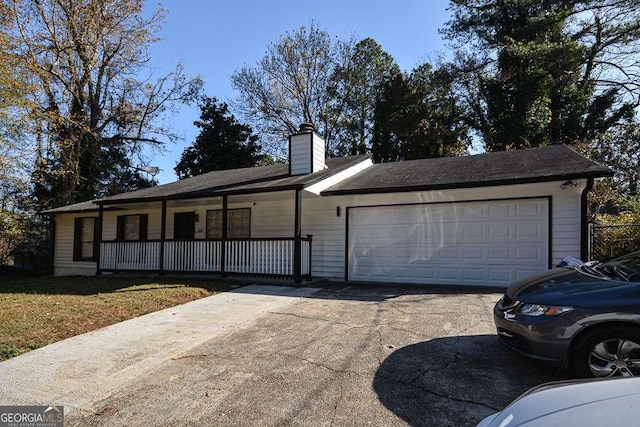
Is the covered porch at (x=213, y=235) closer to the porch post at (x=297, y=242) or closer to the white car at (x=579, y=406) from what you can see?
the porch post at (x=297, y=242)

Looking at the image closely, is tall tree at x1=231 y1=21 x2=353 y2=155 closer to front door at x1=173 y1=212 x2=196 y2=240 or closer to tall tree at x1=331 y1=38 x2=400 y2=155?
tall tree at x1=331 y1=38 x2=400 y2=155

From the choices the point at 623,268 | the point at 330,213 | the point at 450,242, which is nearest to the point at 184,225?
the point at 330,213

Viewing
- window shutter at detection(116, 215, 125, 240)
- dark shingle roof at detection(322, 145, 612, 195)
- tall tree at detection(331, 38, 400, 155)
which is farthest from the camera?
tall tree at detection(331, 38, 400, 155)

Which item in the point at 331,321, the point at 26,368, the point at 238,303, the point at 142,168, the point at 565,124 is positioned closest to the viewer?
the point at 26,368

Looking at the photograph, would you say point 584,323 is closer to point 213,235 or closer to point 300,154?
point 300,154

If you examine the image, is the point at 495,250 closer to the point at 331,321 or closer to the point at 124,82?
the point at 331,321

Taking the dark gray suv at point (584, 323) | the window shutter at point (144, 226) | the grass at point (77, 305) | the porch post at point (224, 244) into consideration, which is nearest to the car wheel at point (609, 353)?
the dark gray suv at point (584, 323)

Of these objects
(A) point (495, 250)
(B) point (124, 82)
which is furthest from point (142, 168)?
(A) point (495, 250)

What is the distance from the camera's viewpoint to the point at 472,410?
3207mm

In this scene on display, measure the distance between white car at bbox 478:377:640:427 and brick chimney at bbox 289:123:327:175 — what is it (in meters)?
10.4

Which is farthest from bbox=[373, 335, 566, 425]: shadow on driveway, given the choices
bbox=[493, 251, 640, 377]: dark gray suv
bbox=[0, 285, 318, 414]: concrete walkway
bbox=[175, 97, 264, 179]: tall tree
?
bbox=[175, 97, 264, 179]: tall tree

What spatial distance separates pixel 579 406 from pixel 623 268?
9.62 ft

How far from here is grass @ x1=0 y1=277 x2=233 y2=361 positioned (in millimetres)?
5477

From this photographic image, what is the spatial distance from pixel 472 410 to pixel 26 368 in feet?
15.1
